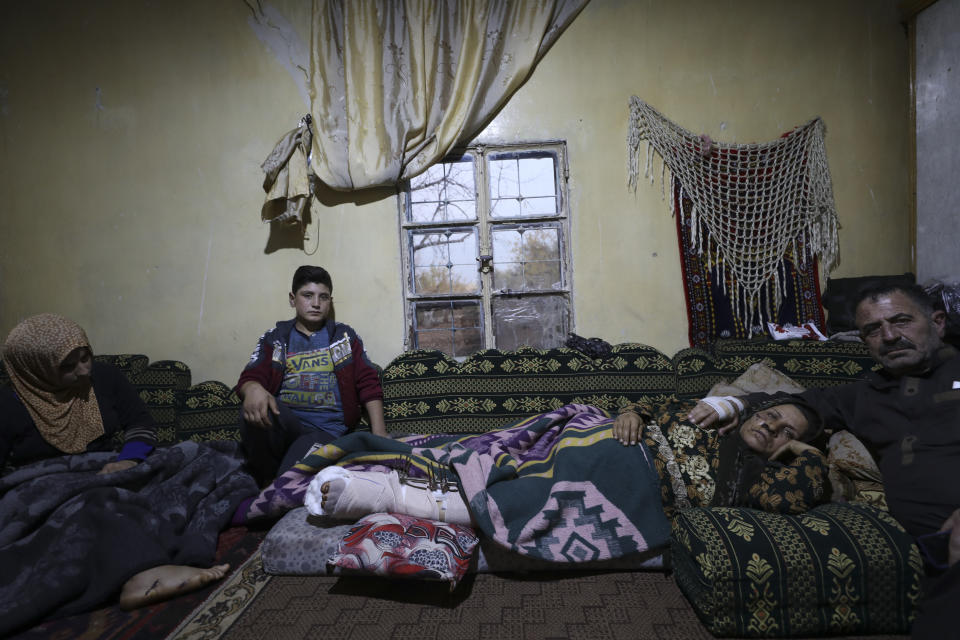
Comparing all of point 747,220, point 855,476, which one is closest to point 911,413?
point 855,476

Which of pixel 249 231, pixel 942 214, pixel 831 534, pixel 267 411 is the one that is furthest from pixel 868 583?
pixel 249 231

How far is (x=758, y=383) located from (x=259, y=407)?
7.50 feet

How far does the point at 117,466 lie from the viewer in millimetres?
1699

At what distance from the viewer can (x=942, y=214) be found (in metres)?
2.45

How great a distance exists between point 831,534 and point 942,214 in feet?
7.47

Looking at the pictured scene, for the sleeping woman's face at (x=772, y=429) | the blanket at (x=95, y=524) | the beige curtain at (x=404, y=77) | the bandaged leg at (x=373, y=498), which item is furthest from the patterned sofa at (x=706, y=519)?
the beige curtain at (x=404, y=77)

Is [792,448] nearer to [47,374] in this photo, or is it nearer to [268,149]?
[47,374]

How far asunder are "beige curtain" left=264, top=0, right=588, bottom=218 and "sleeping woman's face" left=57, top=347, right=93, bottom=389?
1.24 metres

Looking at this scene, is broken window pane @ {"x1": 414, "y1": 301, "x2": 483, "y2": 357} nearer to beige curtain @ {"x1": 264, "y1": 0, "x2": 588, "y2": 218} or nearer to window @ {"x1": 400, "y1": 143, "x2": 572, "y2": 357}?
window @ {"x1": 400, "y1": 143, "x2": 572, "y2": 357}

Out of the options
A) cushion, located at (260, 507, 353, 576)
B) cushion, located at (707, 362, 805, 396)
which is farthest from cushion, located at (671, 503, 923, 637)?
cushion, located at (260, 507, 353, 576)

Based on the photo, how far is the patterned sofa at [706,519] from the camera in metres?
1.16

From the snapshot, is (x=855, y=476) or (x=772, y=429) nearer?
(x=855, y=476)

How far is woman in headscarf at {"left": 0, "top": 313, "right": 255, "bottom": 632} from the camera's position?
1.34m

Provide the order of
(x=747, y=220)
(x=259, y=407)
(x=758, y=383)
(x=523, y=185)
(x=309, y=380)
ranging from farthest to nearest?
(x=523, y=185) → (x=747, y=220) → (x=309, y=380) → (x=758, y=383) → (x=259, y=407)
